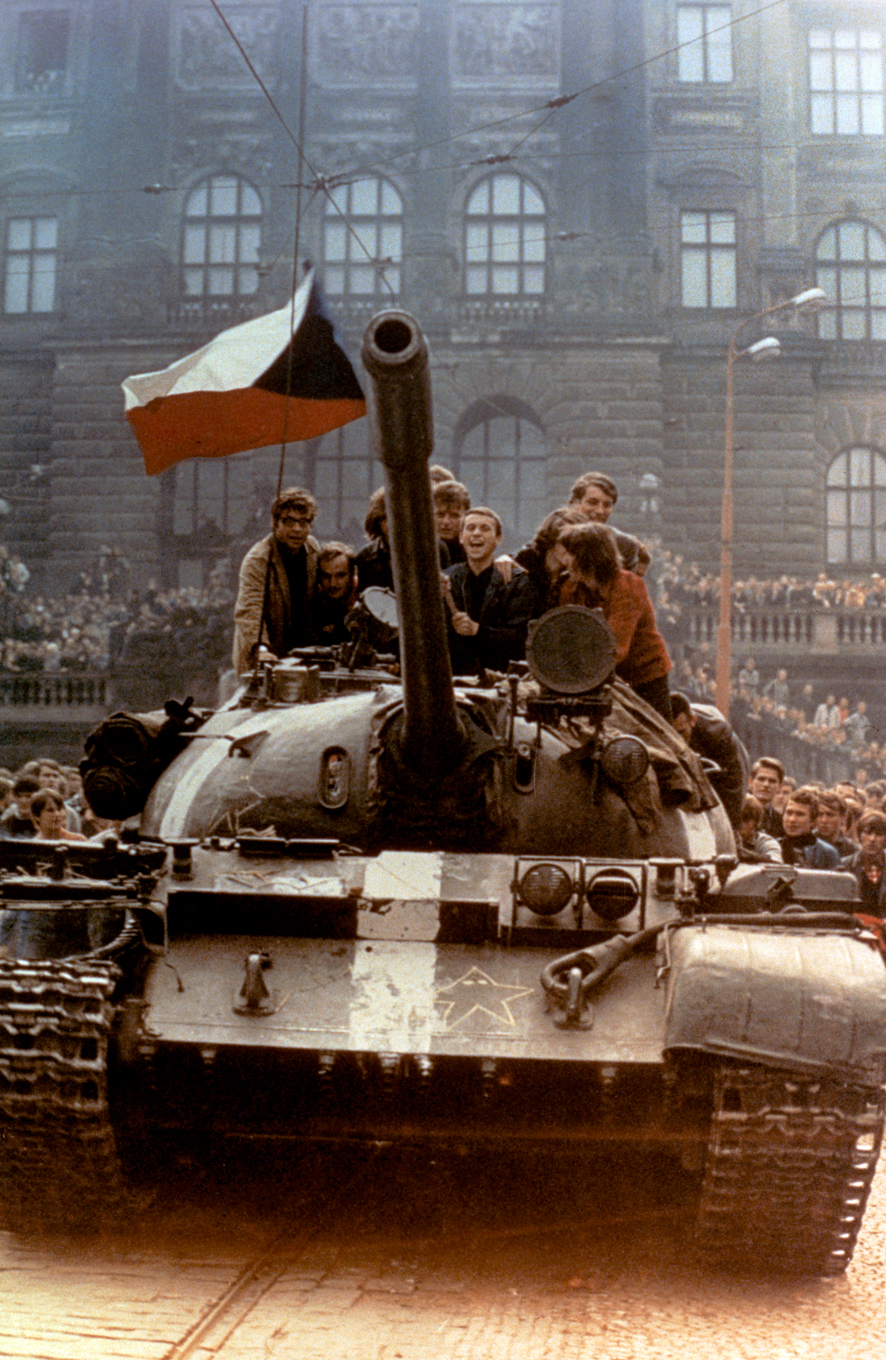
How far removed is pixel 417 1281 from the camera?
5156mm

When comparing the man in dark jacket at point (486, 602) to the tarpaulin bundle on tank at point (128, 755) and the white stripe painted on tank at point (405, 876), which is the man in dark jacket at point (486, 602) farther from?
the white stripe painted on tank at point (405, 876)

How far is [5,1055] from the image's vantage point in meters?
4.88

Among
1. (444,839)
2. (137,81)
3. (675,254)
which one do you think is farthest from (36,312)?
(444,839)

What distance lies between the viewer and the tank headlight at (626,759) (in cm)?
601

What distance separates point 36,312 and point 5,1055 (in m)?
33.4

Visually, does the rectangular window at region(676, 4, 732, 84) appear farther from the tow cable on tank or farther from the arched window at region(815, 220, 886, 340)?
the tow cable on tank

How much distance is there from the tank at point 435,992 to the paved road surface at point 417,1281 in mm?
221

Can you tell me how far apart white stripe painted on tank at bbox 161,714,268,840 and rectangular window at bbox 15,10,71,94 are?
107 ft

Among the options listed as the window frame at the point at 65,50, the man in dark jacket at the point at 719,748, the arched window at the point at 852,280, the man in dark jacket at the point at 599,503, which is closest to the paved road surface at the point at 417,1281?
the man in dark jacket at the point at 719,748

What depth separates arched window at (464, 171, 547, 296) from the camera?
35594 mm

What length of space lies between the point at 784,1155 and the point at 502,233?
1277 inches

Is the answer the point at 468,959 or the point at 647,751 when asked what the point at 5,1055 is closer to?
the point at 468,959

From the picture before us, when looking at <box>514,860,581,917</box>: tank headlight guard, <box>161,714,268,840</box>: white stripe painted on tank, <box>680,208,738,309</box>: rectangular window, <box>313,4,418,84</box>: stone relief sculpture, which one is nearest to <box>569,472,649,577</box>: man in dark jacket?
<box>161,714,268,840</box>: white stripe painted on tank

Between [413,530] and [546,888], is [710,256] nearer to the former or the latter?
[546,888]
